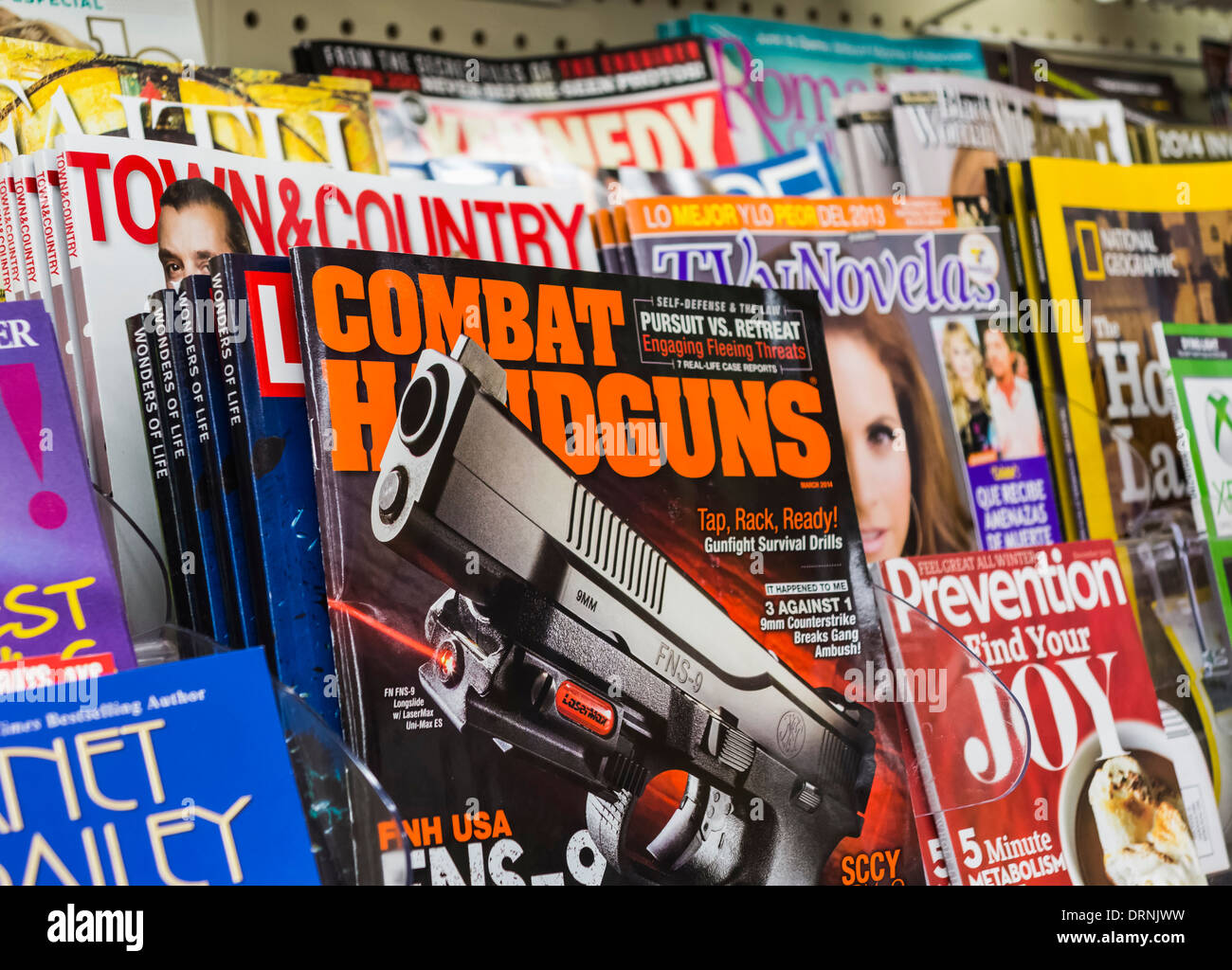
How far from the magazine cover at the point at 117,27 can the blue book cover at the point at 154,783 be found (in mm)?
854

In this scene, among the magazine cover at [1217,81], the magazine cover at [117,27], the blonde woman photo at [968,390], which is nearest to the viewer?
the magazine cover at [117,27]

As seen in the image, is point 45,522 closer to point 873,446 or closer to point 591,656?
point 591,656

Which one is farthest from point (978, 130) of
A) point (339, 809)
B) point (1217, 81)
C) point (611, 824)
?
point (339, 809)

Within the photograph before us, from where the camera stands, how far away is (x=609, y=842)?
981mm

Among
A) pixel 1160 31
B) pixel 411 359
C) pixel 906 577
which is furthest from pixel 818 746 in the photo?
pixel 1160 31

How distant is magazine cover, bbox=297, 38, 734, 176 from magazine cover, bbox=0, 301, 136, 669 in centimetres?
77

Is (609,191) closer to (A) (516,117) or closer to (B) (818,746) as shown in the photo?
(A) (516,117)

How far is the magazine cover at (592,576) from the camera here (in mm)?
931

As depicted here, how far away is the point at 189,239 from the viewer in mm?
1103

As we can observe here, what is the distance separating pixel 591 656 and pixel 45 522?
42 cm

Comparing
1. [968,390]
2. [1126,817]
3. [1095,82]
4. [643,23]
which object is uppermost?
[643,23]

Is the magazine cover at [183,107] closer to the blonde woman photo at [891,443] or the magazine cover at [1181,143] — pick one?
the blonde woman photo at [891,443]

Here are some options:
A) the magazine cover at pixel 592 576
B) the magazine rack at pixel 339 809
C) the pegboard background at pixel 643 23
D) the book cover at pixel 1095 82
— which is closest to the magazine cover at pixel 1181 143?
the book cover at pixel 1095 82

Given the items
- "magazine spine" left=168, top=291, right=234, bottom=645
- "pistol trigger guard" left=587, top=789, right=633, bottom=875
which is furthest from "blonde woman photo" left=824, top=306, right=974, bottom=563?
"magazine spine" left=168, top=291, right=234, bottom=645
